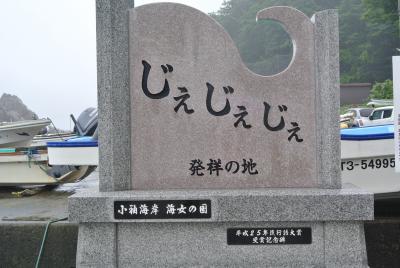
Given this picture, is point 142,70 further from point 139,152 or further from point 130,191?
point 130,191

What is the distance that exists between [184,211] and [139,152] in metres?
0.74

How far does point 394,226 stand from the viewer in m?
4.73

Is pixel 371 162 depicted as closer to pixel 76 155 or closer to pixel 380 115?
pixel 76 155

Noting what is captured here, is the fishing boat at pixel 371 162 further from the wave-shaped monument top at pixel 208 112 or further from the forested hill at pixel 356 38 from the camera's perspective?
the forested hill at pixel 356 38

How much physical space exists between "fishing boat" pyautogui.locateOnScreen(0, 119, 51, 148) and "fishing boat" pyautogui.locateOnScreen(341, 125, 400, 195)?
25.7ft

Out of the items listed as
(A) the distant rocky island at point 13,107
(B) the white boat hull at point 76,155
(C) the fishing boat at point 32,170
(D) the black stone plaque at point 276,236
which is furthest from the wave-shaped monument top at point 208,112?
(A) the distant rocky island at point 13,107

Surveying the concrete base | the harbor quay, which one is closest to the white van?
the harbor quay

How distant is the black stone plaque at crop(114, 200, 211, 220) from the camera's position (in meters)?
3.71

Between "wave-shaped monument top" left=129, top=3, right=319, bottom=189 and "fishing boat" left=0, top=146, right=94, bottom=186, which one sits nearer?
"wave-shaped monument top" left=129, top=3, right=319, bottom=189

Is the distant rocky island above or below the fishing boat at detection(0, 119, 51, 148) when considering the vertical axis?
→ above

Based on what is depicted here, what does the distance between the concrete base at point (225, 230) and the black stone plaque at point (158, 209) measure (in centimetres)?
4

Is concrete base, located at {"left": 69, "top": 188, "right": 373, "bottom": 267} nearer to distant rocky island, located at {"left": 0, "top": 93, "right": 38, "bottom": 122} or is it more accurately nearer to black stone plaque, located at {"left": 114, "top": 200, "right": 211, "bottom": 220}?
black stone plaque, located at {"left": 114, "top": 200, "right": 211, "bottom": 220}

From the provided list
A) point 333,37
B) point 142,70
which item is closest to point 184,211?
point 142,70

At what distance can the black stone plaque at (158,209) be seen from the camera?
3.71 m
